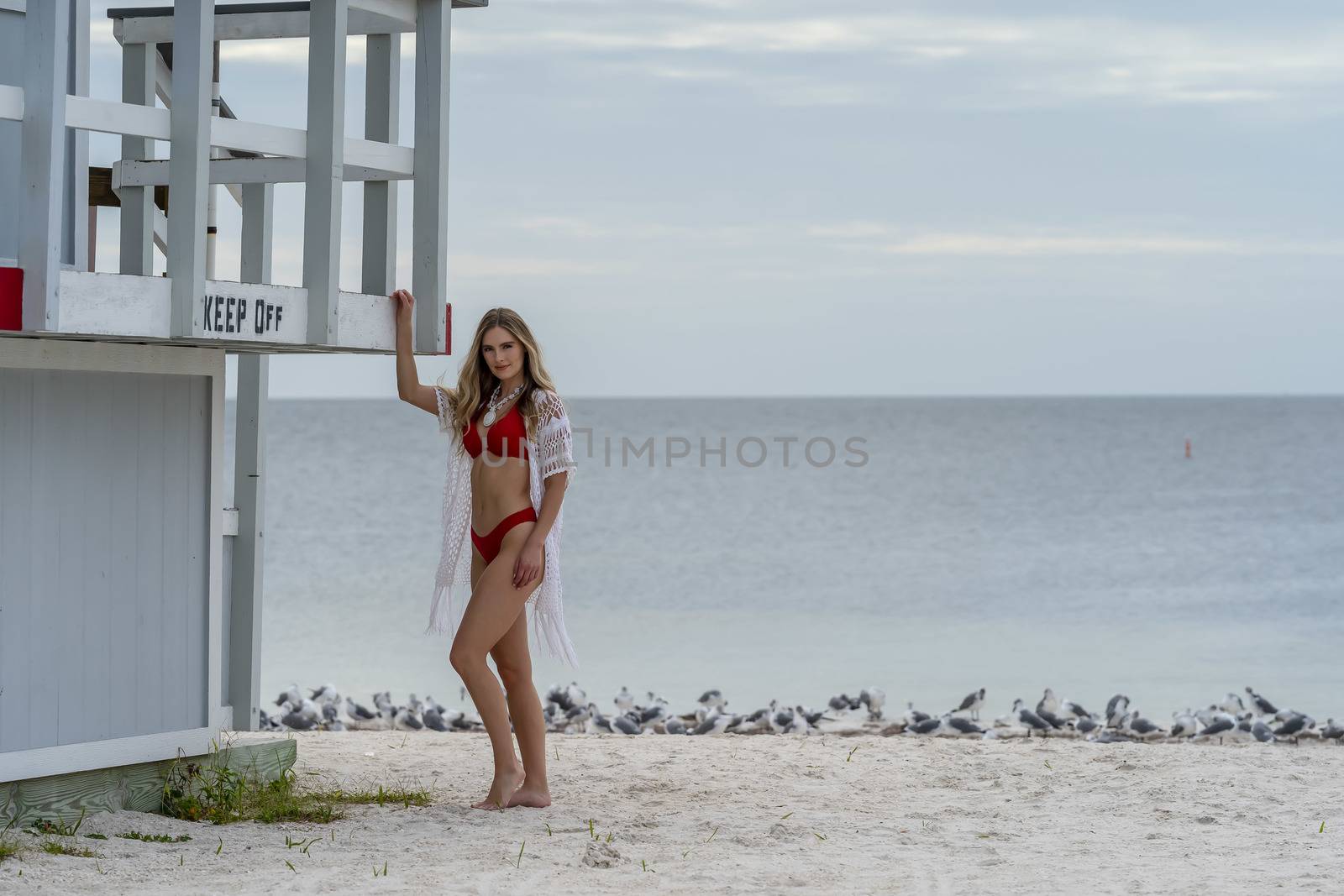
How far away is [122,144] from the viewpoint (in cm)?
670

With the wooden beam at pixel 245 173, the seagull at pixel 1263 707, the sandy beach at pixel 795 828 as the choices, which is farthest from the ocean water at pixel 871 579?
the wooden beam at pixel 245 173

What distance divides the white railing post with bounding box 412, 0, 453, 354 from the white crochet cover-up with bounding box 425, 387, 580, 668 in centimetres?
41

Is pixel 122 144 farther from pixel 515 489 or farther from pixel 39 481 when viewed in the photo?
pixel 515 489

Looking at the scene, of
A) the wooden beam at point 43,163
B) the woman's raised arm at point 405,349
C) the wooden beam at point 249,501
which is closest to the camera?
the wooden beam at point 43,163

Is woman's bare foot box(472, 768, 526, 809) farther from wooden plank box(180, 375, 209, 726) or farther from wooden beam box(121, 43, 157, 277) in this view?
wooden beam box(121, 43, 157, 277)

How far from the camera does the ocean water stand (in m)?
14.3

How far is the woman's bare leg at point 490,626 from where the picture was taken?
575 centimetres

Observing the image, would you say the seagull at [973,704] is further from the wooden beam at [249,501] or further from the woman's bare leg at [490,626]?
the wooden beam at [249,501]

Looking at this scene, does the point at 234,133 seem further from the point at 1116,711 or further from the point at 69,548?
the point at 1116,711

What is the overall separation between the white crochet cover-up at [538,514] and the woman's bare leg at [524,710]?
0.12m

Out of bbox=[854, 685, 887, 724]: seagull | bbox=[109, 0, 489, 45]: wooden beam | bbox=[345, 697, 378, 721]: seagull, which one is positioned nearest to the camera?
bbox=[109, 0, 489, 45]: wooden beam

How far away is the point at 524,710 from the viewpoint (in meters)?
5.96

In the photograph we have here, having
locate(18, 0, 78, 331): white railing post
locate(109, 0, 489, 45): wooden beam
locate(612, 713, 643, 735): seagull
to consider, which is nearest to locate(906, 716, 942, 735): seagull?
locate(612, 713, 643, 735): seagull

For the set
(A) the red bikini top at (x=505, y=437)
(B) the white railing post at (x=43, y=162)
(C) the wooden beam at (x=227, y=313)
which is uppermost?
(B) the white railing post at (x=43, y=162)
